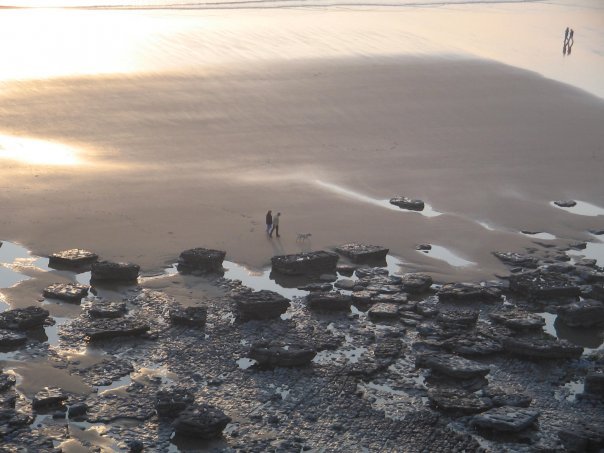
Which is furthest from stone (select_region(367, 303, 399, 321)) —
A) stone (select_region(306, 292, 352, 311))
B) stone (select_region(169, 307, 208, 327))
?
stone (select_region(169, 307, 208, 327))

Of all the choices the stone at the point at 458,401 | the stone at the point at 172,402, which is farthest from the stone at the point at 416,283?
the stone at the point at 172,402

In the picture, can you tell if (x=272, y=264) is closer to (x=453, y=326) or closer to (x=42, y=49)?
(x=453, y=326)

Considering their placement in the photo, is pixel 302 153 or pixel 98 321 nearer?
pixel 98 321

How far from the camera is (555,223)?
2909cm

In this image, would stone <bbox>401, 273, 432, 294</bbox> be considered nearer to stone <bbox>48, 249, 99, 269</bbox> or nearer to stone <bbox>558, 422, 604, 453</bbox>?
stone <bbox>558, 422, 604, 453</bbox>

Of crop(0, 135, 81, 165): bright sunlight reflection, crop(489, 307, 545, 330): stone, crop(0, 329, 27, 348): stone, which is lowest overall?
crop(0, 329, 27, 348): stone

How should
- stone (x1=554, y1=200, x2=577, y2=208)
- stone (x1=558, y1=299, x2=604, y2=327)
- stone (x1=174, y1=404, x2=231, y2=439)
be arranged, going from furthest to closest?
1. stone (x1=554, y1=200, x2=577, y2=208)
2. stone (x1=558, y1=299, x2=604, y2=327)
3. stone (x1=174, y1=404, x2=231, y2=439)

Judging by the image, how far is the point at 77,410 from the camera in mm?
17656

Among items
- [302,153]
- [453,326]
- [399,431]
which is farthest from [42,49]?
[399,431]

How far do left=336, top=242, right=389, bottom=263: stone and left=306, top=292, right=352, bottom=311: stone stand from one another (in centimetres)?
286

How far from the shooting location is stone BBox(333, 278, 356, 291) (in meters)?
24.0

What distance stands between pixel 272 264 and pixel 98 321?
16.8 ft

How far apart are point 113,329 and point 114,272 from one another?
10.2 feet

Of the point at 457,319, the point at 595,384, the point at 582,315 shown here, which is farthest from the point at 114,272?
the point at 595,384
